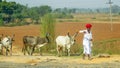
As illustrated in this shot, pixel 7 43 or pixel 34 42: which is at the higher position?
pixel 7 43

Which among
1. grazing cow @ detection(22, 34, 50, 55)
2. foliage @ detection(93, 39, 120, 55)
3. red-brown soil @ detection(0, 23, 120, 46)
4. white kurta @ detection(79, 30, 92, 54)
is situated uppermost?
white kurta @ detection(79, 30, 92, 54)

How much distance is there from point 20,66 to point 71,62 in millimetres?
2483

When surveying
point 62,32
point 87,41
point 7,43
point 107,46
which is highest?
point 87,41

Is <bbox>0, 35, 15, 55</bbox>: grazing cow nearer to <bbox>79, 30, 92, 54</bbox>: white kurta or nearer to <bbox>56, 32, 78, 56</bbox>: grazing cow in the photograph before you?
<bbox>56, 32, 78, 56</bbox>: grazing cow

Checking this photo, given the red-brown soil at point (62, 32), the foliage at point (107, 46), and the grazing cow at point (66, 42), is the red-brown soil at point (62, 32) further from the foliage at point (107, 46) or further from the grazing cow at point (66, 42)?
the grazing cow at point (66, 42)

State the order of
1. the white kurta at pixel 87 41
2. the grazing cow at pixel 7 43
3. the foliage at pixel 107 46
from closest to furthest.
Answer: the white kurta at pixel 87 41 < the grazing cow at pixel 7 43 < the foliage at pixel 107 46

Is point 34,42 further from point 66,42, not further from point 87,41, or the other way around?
point 87,41

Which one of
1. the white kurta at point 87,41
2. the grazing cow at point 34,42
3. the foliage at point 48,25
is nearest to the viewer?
the white kurta at point 87,41

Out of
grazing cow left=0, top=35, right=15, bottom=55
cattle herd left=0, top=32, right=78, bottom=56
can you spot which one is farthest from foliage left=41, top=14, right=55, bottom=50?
grazing cow left=0, top=35, right=15, bottom=55

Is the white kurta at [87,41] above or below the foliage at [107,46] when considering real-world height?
above

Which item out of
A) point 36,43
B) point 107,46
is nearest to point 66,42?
point 36,43

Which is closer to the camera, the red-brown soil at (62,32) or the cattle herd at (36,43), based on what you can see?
the cattle herd at (36,43)

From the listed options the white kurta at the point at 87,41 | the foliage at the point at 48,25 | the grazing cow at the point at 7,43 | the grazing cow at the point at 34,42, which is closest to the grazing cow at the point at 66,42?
the grazing cow at the point at 34,42

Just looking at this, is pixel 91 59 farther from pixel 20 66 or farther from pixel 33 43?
pixel 33 43
